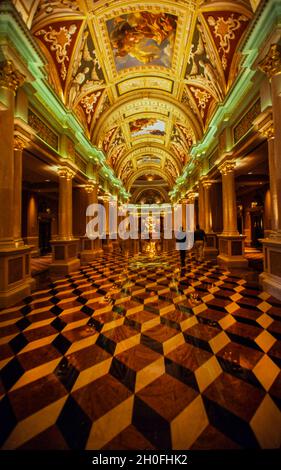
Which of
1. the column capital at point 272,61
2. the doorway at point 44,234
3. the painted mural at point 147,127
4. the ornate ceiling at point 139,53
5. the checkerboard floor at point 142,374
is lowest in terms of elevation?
the checkerboard floor at point 142,374

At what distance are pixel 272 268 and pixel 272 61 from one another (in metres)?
4.29

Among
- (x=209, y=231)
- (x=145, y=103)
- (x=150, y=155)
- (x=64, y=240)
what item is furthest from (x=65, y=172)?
(x=150, y=155)

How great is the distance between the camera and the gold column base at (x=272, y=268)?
4.20 meters

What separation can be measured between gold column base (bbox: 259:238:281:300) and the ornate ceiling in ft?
18.1

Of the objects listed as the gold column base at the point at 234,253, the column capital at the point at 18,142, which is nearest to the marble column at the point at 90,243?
the column capital at the point at 18,142

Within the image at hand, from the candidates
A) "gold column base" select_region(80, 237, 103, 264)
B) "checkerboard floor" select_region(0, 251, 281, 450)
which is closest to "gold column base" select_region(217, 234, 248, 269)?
"checkerboard floor" select_region(0, 251, 281, 450)

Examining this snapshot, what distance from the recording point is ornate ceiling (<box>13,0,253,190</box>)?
6.10 metres

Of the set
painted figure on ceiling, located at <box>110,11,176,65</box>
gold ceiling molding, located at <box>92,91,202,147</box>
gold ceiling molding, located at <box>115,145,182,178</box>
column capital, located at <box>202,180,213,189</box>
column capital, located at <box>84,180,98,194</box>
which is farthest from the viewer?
gold ceiling molding, located at <box>115,145,182,178</box>

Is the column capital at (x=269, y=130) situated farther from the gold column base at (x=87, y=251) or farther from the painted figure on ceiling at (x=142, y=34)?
the gold column base at (x=87, y=251)

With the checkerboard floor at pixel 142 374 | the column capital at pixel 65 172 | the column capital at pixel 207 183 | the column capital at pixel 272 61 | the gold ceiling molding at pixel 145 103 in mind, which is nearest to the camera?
the checkerboard floor at pixel 142 374

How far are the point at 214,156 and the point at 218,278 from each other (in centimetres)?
628

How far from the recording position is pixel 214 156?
31.3 feet

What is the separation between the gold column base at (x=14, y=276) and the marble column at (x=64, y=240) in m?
2.47

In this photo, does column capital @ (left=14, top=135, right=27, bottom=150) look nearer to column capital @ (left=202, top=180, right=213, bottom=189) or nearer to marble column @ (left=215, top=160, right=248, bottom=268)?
marble column @ (left=215, top=160, right=248, bottom=268)
